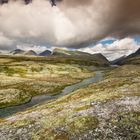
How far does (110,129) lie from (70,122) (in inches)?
279

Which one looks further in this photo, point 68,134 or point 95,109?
point 95,109

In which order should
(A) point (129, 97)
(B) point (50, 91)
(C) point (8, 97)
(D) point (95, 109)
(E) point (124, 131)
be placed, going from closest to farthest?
1. (E) point (124, 131)
2. (D) point (95, 109)
3. (A) point (129, 97)
4. (C) point (8, 97)
5. (B) point (50, 91)

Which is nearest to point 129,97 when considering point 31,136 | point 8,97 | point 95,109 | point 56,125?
point 95,109

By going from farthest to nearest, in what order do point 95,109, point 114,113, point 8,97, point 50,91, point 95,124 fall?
point 50,91 → point 8,97 → point 95,109 → point 114,113 → point 95,124

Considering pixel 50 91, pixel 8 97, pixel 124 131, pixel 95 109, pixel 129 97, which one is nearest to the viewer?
pixel 124 131

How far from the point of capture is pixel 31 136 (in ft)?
128

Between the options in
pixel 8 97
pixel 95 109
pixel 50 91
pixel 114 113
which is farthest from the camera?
pixel 50 91

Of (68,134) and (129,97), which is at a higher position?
(129,97)

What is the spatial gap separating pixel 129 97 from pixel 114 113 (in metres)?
9.71

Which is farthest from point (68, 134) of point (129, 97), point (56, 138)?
point (129, 97)

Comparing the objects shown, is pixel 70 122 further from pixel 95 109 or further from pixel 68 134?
pixel 95 109

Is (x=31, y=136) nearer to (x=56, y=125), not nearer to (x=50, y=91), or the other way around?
(x=56, y=125)

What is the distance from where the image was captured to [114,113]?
138 feet

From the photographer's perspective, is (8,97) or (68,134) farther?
(8,97)
